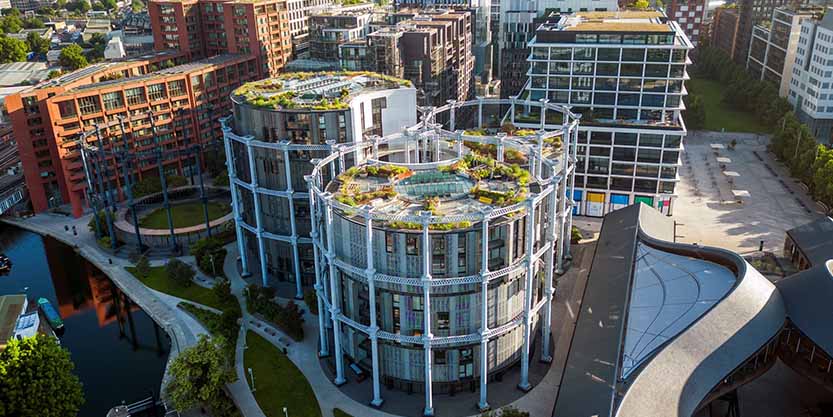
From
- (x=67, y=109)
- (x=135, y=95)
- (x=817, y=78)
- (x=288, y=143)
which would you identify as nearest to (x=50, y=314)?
(x=288, y=143)

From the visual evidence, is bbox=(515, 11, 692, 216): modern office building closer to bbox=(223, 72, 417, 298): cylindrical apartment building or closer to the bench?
bbox=(223, 72, 417, 298): cylindrical apartment building

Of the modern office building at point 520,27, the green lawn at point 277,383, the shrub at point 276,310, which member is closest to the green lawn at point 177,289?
the shrub at point 276,310

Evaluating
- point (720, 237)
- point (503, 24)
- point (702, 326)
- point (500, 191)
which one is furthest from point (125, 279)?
point (503, 24)

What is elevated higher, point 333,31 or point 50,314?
point 333,31

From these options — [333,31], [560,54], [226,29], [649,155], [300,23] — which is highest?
[226,29]

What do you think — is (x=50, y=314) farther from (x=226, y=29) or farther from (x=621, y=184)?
(x=226, y=29)

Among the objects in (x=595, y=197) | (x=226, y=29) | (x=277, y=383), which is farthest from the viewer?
(x=226, y=29)
